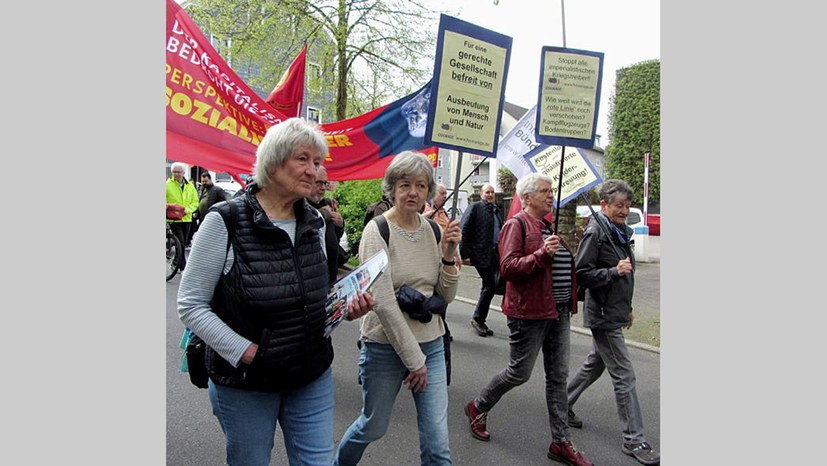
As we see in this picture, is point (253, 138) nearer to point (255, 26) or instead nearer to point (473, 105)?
point (473, 105)

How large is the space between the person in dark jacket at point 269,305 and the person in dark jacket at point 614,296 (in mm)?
2024

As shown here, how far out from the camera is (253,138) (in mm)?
4164

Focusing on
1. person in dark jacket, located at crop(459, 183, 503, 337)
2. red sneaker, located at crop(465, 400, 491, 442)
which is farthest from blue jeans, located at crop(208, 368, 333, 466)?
person in dark jacket, located at crop(459, 183, 503, 337)

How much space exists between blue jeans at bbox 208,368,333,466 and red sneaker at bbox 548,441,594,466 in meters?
1.82

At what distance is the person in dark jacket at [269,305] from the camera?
69.7 inches

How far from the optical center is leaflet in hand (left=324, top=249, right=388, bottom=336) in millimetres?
2010

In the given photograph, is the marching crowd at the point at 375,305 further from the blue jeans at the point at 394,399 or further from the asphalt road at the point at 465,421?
the asphalt road at the point at 465,421

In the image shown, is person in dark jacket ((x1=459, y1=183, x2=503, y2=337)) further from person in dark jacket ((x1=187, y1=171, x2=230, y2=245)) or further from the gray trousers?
person in dark jacket ((x1=187, y1=171, x2=230, y2=245))

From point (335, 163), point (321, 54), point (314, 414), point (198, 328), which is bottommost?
point (314, 414)

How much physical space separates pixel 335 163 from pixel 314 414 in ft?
10.9

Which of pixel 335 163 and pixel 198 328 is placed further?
pixel 335 163

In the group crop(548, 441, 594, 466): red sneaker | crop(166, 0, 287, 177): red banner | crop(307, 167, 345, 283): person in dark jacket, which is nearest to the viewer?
crop(548, 441, 594, 466): red sneaker

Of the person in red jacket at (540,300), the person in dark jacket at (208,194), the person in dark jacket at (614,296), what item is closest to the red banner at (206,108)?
the person in red jacket at (540,300)

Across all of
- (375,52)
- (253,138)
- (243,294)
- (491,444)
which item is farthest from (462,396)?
(375,52)
